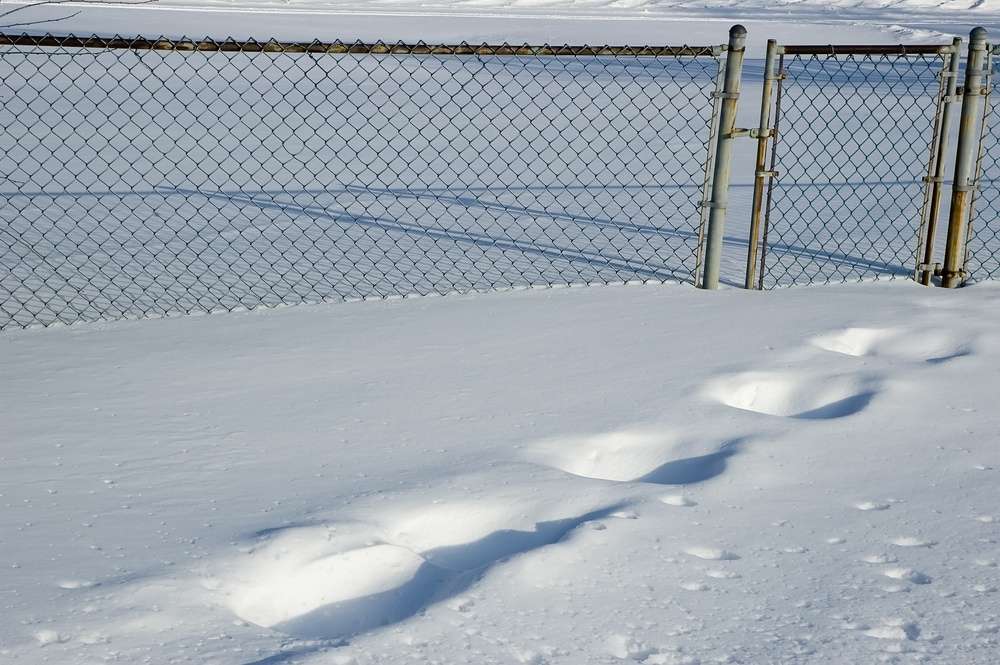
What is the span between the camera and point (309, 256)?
6316 millimetres

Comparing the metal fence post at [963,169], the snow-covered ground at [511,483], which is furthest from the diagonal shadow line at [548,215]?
the snow-covered ground at [511,483]

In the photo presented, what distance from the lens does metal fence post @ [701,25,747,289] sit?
5141mm

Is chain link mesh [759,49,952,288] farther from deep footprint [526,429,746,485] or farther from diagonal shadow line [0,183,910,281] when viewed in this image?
deep footprint [526,429,746,485]

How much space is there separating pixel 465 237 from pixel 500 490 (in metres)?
3.88

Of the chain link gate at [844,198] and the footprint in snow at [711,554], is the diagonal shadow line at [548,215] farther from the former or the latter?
the footprint in snow at [711,554]

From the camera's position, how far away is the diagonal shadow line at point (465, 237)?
605 centimetres

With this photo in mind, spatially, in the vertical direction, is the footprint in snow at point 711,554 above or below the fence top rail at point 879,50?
below

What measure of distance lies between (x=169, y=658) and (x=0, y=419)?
1.65m

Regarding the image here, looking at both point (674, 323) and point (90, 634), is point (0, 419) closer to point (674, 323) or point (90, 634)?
point (90, 634)

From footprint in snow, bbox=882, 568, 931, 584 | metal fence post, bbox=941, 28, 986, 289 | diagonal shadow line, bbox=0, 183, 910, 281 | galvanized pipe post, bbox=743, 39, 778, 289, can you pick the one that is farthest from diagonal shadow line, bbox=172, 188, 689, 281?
footprint in snow, bbox=882, 568, 931, 584

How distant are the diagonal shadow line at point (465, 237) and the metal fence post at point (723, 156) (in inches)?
11.7

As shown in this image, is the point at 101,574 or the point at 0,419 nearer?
the point at 101,574

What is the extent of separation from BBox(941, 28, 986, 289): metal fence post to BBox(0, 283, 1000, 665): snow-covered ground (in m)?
0.86

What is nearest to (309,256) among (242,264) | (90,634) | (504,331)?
(242,264)
